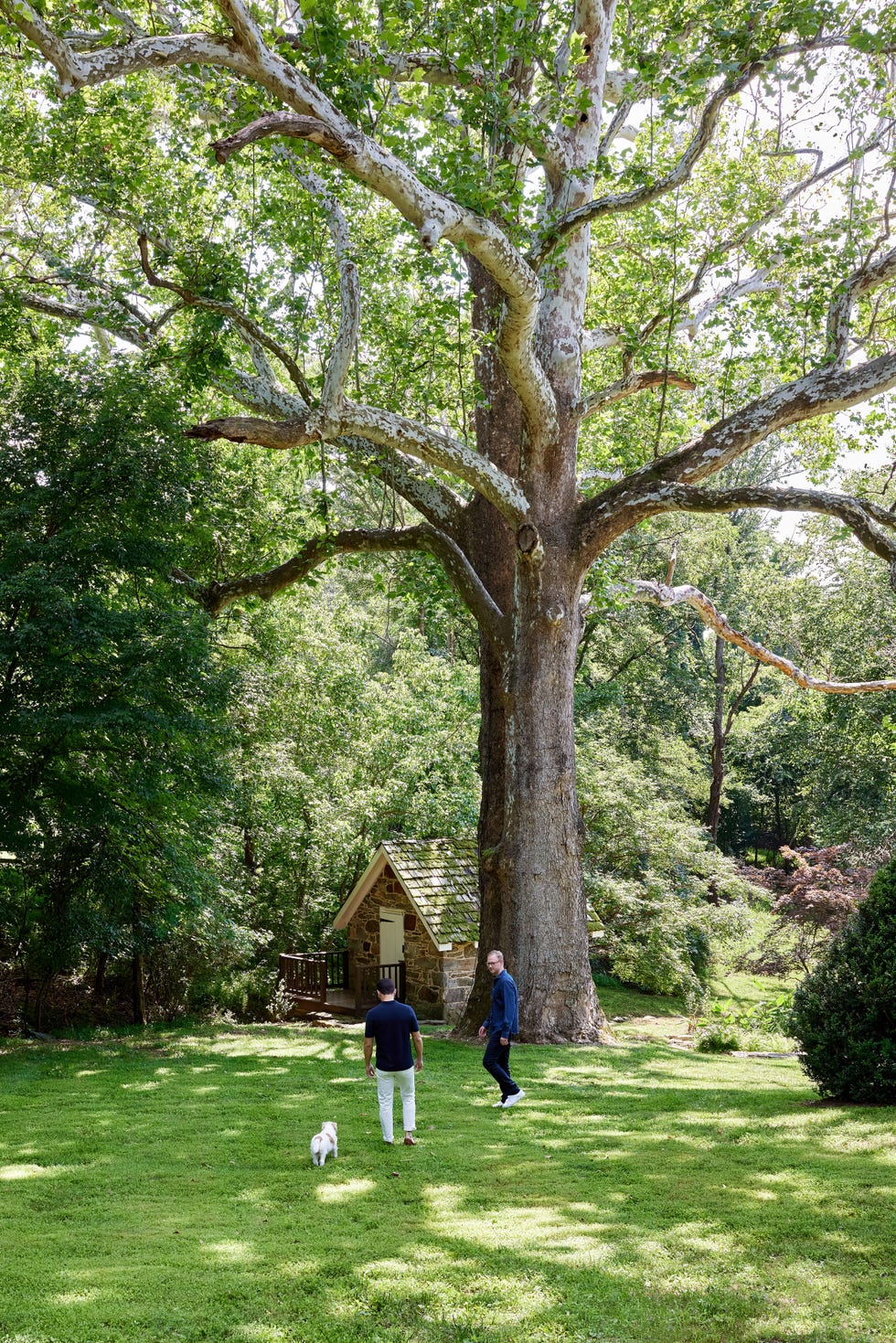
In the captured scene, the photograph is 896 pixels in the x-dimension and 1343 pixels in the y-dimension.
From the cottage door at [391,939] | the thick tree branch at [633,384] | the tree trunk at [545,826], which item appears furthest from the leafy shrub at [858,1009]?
the cottage door at [391,939]

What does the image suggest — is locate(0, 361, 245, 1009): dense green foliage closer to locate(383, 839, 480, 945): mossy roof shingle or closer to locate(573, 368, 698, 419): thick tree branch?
locate(383, 839, 480, 945): mossy roof shingle

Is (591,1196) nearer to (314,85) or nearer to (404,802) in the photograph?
(314,85)

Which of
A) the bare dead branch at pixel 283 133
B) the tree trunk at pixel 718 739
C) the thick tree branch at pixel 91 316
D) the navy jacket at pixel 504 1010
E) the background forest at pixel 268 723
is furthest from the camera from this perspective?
the tree trunk at pixel 718 739

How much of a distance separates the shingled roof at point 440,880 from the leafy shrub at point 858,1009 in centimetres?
891

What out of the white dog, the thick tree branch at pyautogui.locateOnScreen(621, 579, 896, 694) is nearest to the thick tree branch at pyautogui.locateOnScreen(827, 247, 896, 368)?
the thick tree branch at pyautogui.locateOnScreen(621, 579, 896, 694)

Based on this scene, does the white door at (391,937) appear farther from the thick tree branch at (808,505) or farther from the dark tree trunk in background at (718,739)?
the dark tree trunk in background at (718,739)

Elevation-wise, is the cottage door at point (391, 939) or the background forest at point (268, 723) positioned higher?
the background forest at point (268, 723)

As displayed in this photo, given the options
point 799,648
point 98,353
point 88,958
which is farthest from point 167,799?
point 799,648

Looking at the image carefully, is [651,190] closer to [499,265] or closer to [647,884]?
[499,265]

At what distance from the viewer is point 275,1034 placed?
48.0 feet

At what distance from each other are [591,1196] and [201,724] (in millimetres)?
7020

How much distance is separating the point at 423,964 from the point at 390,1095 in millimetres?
11295

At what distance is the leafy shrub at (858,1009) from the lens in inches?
311

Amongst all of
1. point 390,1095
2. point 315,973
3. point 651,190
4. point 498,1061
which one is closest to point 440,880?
point 315,973
